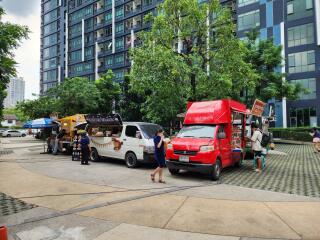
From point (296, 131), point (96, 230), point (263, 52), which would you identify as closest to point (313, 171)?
point (96, 230)

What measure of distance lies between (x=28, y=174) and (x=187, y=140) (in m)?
6.29

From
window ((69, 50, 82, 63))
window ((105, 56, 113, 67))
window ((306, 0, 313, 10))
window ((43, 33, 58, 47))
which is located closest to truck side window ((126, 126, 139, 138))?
window ((306, 0, 313, 10))

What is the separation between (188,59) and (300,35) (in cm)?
2594

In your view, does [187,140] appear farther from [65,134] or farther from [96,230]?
[65,134]

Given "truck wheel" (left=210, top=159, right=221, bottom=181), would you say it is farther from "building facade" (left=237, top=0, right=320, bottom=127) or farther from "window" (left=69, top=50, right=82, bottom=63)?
"window" (left=69, top=50, right=82, bottom=63)

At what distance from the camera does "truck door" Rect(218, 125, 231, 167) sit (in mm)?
11469

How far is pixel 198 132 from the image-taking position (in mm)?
11648

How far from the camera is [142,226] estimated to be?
5953 millimetres

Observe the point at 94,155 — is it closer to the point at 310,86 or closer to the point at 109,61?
the point at 310,86

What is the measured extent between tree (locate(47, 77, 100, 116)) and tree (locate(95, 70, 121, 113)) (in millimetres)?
2193

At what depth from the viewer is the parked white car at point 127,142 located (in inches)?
523

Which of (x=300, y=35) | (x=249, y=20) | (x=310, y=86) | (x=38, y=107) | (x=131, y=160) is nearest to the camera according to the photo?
(x=131, y=160)

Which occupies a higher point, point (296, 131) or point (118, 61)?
point (118, 61)

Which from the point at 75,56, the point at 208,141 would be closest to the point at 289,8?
→ the point at 208,141
